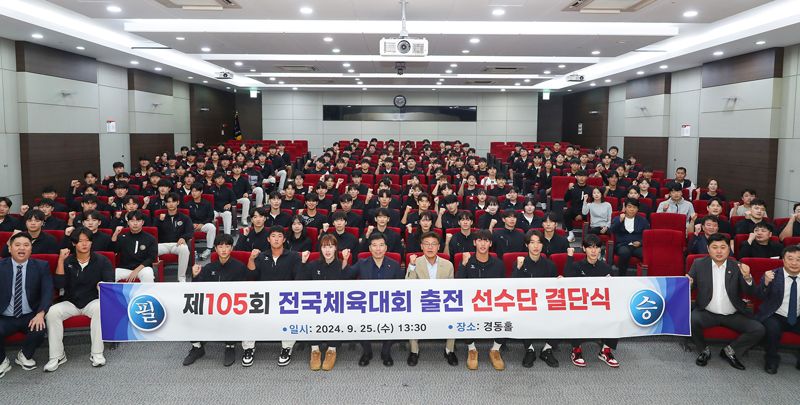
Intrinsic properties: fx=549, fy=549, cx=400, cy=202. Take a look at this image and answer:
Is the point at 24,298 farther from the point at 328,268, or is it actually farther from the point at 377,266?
the point at 377,266

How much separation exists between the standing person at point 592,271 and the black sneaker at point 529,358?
0.40 m

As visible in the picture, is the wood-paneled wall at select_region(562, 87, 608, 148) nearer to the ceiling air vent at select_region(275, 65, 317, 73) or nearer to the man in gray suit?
the ceiling air vent at select_region(275, 65, 317, 73)

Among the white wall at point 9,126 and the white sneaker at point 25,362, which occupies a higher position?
the white wall at point 9,126

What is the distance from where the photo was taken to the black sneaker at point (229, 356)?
5.09 metres

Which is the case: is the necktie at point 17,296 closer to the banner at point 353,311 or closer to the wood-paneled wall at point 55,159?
the banner at point 353,311

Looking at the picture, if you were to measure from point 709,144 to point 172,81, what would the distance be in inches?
645

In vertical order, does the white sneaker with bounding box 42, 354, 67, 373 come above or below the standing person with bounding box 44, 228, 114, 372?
below

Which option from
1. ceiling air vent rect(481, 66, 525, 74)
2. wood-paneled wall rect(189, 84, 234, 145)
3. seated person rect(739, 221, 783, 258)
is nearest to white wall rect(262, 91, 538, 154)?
wood-paneled wall rect(189, 84, 234, 145)

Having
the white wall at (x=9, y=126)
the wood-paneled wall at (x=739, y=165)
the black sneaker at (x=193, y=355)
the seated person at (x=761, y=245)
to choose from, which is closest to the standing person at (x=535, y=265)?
the seated person at (x=761, y=245)

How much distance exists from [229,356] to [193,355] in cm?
35

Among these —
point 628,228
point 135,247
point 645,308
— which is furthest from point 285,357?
point 628,228

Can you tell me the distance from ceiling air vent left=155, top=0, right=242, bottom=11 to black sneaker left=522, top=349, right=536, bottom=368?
6803 millimetres

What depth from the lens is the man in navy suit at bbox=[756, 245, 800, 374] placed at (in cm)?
500

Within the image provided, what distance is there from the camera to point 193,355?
5.15m
